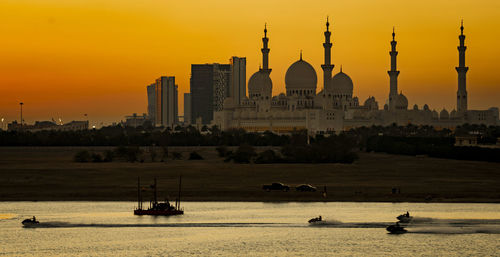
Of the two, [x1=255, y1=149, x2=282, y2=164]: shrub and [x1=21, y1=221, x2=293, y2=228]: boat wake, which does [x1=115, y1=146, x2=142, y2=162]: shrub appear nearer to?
[x1=255, y1=149, x2=282, y2=164]: shrub

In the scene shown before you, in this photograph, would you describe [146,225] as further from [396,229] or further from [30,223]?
[396,229]

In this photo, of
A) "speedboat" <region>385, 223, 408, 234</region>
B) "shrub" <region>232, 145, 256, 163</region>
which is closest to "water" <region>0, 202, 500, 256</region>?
"speedboat" <region>385, 223, 408, 234</region>

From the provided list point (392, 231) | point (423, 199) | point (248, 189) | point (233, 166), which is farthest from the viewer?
point (233, 166)

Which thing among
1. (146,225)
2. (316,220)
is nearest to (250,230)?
(316,220)

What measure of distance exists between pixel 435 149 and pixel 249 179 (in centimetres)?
4124

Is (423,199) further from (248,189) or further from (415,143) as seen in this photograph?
(415,143)

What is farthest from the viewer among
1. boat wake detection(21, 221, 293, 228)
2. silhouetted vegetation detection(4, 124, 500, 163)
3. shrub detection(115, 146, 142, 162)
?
shrub detection(115, 146, 142, 162)

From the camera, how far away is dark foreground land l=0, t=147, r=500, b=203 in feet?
242

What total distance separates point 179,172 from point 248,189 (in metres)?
16.8

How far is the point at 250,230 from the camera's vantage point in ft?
194

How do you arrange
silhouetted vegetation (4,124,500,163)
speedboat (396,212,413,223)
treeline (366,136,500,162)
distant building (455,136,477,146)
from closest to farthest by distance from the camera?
speedboat (396,212,413,223)
treeline (366,136,500,162)
silhouetted vegetation (4,124,500,163)
distant building (455,136,477,146)

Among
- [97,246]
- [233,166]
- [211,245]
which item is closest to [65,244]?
[97,246]

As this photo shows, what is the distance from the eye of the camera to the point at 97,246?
53.8 meters

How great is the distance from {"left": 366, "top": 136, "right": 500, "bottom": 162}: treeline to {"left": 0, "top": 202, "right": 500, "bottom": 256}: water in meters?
40.3
